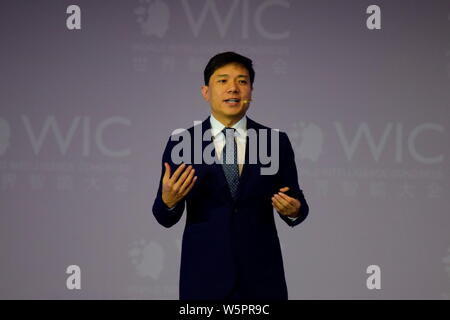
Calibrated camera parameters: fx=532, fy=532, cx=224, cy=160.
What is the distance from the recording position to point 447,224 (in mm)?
3195

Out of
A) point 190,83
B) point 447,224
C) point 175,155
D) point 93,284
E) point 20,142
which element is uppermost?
point 190,83

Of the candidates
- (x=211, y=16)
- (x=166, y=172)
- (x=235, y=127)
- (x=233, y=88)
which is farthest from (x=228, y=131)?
(x=211, y=16)

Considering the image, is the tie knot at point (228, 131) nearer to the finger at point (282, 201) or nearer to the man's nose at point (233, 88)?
the man's nose at point (233, 88)

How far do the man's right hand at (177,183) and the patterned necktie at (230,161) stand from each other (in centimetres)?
12

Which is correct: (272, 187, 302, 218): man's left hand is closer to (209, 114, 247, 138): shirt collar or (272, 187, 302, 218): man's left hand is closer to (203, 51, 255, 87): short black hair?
(209, 114, 247, 138): shirt collar

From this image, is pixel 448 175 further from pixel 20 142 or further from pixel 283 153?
pixel 20 142

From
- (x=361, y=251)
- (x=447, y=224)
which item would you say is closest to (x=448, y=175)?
(x=447, y=224)

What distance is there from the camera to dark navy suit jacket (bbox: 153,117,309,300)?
165 cm

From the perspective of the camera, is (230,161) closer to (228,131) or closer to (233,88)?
(228,131)

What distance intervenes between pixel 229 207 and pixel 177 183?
0.19 m

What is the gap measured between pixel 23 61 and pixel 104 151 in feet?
2.42

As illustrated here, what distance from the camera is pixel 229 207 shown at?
1.69 m

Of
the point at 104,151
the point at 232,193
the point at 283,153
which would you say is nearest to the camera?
the point at 232,193

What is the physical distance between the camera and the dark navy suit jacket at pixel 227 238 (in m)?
1.65
